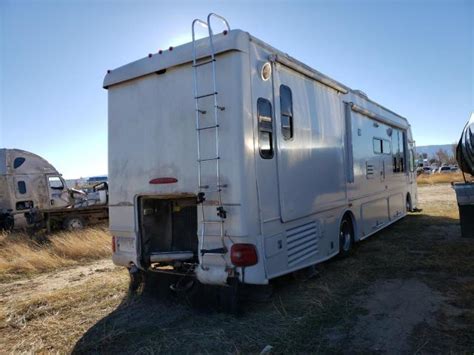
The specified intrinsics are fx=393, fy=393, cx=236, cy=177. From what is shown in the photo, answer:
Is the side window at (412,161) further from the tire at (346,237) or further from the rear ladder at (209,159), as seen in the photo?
the rear ladder at (209,159)

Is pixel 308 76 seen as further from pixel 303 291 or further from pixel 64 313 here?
pixel 64 313

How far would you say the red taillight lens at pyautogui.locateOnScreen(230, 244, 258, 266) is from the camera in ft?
13.5

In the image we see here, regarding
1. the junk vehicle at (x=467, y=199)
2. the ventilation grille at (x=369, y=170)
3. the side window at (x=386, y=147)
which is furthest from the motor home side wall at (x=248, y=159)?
the side window at (x=386, y=147)

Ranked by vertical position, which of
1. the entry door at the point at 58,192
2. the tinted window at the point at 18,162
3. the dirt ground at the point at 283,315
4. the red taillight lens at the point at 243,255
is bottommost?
the dirt ground at the point at 283,315

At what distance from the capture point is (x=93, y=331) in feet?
13.9

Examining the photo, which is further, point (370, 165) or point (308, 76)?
point (370, 165)

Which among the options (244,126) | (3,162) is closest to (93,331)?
(244,126)

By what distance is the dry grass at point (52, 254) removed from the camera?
7.44m

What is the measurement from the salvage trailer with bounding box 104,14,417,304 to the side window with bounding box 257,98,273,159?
0.02m

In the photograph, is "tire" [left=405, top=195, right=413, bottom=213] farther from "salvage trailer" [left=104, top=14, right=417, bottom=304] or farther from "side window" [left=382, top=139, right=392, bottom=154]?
"salvage trailer" [left=104, top=14, right=417, bottom=304]

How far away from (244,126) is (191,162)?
78 cm

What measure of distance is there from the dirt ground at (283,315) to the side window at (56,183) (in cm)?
829

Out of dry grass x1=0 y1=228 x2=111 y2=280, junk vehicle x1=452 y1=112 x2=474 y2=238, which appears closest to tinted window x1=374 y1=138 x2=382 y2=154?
junk vehicle x1=452 y1=112 x2=474 y2=238

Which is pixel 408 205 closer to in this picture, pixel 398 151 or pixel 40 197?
pixel 398 151
